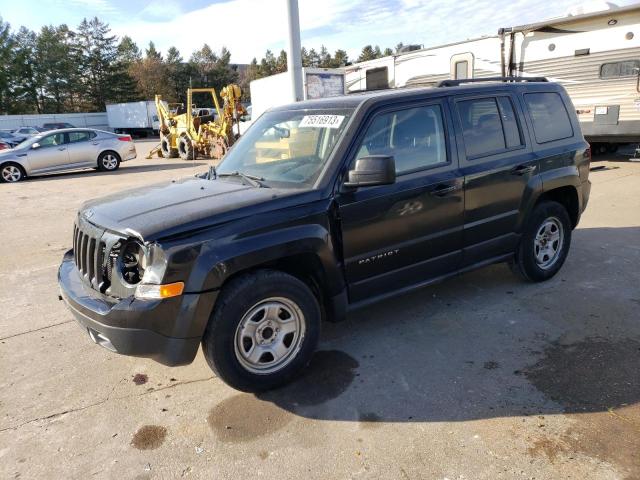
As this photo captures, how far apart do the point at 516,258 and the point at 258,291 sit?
2864 millimetres

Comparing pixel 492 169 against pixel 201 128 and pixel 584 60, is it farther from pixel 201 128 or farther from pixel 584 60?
Answer: pixel 201 128

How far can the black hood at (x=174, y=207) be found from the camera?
2.92m

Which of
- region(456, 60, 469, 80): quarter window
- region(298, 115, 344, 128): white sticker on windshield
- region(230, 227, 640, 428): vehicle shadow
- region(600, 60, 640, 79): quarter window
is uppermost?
region(456, 60, 469, 80): quarter window

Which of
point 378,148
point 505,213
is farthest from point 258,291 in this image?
point 505,213

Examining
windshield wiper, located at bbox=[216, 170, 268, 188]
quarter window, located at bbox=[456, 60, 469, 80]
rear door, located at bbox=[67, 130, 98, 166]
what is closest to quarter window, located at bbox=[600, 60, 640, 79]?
quarter window, located at bbox=[456, 60, 469, 80]

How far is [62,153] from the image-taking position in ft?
52.0

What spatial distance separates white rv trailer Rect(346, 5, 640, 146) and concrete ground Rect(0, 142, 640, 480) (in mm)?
6739

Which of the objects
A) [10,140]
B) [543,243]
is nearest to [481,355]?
[543,243]

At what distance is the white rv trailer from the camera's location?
1055cm

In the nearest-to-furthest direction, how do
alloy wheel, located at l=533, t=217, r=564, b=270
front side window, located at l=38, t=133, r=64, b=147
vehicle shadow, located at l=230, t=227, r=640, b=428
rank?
vehicle shadow, located at l=230, t=227, r=640, b=428 < alloy wheel, located at l=533, t=217, r=564, b=270 < front side window, located at l=38, t=133, r=64, b=147

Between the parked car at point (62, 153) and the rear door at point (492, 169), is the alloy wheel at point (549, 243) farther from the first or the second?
the parked car at point (62, 153)

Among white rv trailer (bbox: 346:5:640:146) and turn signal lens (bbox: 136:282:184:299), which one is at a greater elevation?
white rv trailer (bbox: 346:5:640:146)

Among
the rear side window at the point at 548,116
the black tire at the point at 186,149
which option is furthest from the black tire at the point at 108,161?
the rear side window at the point at 548,116

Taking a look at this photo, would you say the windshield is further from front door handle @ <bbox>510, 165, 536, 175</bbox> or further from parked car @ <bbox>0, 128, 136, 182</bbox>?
parked car @ <bbox>0, 128, 136, 182</bbox>
